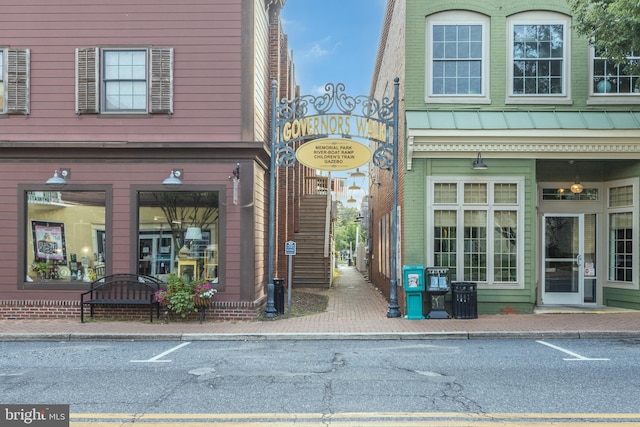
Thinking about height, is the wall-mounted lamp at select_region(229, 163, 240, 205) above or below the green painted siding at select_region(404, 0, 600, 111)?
below

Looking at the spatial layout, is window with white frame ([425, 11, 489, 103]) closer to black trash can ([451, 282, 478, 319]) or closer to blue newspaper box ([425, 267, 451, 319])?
blue newspaper box ([425, 267, 451, 319])

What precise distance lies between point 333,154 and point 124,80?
4976 mm

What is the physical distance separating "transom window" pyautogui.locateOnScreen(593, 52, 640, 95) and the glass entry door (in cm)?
305

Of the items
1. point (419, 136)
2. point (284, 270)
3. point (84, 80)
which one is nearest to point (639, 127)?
point (419, 136)

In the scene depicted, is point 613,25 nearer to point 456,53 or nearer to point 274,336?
point 456,53

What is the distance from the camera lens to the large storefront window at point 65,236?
1138cm

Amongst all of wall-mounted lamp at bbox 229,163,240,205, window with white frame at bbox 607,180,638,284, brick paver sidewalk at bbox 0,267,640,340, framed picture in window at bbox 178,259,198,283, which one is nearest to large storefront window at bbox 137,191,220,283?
framed picture in window at bbox 178,259,198,283

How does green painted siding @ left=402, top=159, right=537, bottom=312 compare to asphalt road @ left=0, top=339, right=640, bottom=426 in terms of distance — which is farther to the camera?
green painted siding @ left=402, top=159, right=537, bottom=312

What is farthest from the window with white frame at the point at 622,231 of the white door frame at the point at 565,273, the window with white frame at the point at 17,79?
the window with white frame at the point at 17,79

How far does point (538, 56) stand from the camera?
38.6ft

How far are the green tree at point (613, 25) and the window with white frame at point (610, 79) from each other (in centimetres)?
121

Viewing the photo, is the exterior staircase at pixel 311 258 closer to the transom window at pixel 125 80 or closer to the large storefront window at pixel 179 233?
the large storefront window at pixel 179 233

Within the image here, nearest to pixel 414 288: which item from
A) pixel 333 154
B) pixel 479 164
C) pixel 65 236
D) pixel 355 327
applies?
pixel 355 327

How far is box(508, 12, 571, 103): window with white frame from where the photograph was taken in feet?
38.3
